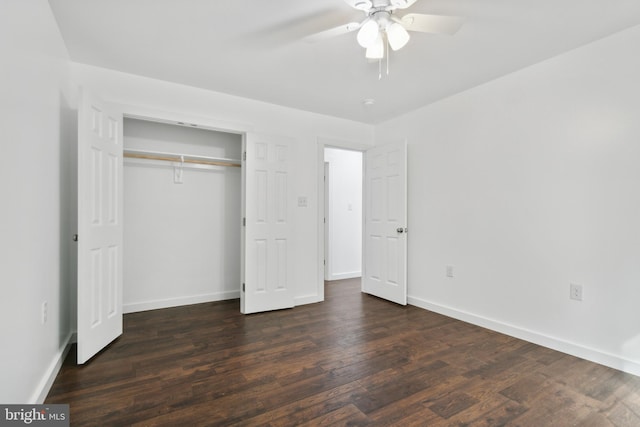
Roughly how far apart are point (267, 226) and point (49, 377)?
2.21m

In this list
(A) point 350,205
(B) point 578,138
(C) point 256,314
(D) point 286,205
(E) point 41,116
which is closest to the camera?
(E) point 41,116

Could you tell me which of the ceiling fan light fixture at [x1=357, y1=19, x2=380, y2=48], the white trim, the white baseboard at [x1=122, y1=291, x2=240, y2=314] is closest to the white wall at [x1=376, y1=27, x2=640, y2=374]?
the white trim

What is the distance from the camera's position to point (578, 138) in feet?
8.23

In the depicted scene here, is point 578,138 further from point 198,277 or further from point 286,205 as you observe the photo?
point 198,277

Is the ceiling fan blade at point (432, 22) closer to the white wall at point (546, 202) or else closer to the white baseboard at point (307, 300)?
the white wall at point (546, 202)

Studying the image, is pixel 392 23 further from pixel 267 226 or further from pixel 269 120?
pixel 267 226

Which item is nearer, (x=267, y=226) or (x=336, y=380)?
(x=336, y=380)

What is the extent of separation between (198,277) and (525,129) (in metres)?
3.90

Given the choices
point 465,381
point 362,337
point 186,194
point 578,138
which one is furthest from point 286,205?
point 578,138

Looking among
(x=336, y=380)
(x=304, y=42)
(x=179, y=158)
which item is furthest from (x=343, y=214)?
(x=336, y=380)

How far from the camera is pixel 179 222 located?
3795mm

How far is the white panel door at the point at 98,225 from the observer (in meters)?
2.33

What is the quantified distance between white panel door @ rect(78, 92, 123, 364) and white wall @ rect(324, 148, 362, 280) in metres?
3.23

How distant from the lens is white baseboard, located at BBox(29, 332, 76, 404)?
1.74 metres
